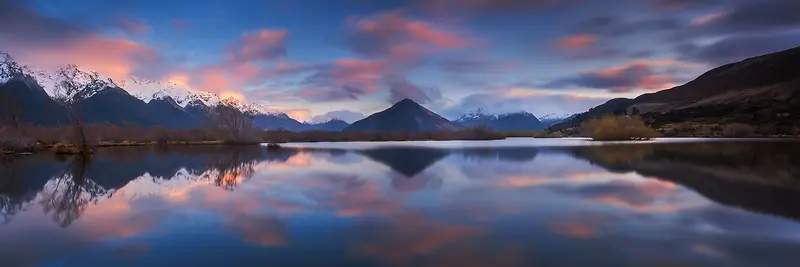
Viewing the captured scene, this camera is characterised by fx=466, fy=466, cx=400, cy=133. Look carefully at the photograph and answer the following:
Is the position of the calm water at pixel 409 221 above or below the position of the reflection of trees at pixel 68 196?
below

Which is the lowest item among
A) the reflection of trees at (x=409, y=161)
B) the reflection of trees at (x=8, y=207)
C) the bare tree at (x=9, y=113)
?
the reflection of trees at (x=8, y=207)

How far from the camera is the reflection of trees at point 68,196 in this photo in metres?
13.5

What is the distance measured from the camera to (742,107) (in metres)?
158

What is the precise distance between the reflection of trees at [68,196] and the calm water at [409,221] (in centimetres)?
6

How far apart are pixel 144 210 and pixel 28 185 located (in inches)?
431

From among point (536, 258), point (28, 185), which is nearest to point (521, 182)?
point (536, 258)

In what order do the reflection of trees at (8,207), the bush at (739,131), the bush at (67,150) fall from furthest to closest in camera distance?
1. the bush at (739,131)
2. the bush at (67,150)
3. the reflection of trees at (8,207)

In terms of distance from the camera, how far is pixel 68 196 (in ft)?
56.4

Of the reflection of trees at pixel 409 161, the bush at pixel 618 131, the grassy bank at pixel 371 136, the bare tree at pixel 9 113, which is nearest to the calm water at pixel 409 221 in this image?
the reflection of trees at pixel 409 161

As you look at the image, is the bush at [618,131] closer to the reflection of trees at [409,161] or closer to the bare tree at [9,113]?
the reflection of trees at [409,161]

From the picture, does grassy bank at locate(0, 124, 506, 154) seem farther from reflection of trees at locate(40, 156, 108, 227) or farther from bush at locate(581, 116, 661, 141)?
bush at locate(581, 116, 661, 141)

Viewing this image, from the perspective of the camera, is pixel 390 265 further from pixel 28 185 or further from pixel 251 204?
pixel 28 185

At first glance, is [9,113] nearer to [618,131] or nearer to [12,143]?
[12,143]

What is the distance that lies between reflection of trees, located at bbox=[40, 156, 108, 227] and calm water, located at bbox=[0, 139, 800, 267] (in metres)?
0.06
